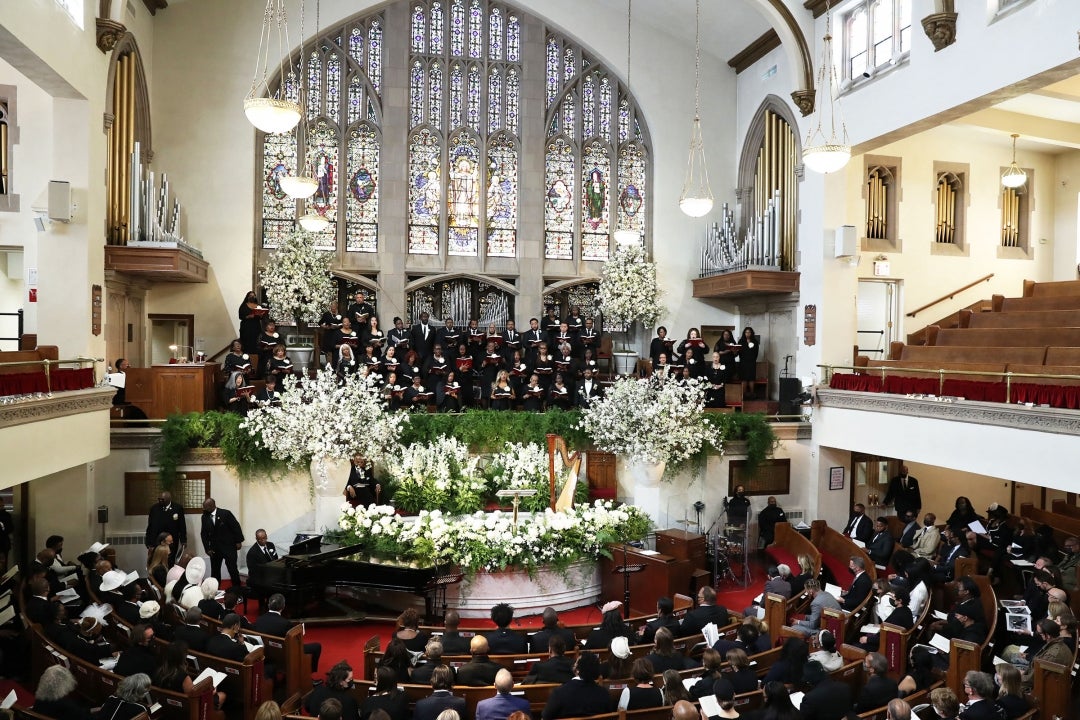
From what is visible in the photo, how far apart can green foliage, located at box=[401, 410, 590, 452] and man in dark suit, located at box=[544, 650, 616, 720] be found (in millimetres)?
7378

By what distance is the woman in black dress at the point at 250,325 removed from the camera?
609 inches

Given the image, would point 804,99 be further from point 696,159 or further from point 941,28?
point 696,159

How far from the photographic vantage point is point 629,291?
17594 millimetres

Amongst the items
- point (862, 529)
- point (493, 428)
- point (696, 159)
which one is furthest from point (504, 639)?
point (696, 159)

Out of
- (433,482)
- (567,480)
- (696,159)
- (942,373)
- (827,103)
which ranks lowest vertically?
(433,482)

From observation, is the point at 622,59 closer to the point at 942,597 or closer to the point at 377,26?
the point at 377,26

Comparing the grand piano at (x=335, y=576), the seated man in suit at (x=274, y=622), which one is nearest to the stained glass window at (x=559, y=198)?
the grand piano at (x=335, y=576)

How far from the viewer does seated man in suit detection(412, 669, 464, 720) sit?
5805 mm

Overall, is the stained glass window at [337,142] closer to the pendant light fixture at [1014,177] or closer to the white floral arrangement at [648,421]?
the white floral arrangement at [648,421]

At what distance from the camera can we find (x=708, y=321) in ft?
62.1

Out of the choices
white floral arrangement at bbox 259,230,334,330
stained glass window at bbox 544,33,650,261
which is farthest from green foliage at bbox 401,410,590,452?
stained glass window at bbox 544,33,650,261

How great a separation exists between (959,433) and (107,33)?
1361cm

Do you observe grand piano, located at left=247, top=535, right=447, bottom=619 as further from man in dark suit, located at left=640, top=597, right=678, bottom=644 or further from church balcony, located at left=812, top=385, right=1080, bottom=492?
church balcony, located at left=812, top=385, right=1080, bottom=492

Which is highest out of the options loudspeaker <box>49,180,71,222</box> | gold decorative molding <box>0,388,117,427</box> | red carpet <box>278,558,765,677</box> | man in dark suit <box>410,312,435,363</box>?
loudspeaker <box>49,180,71,222</box>
